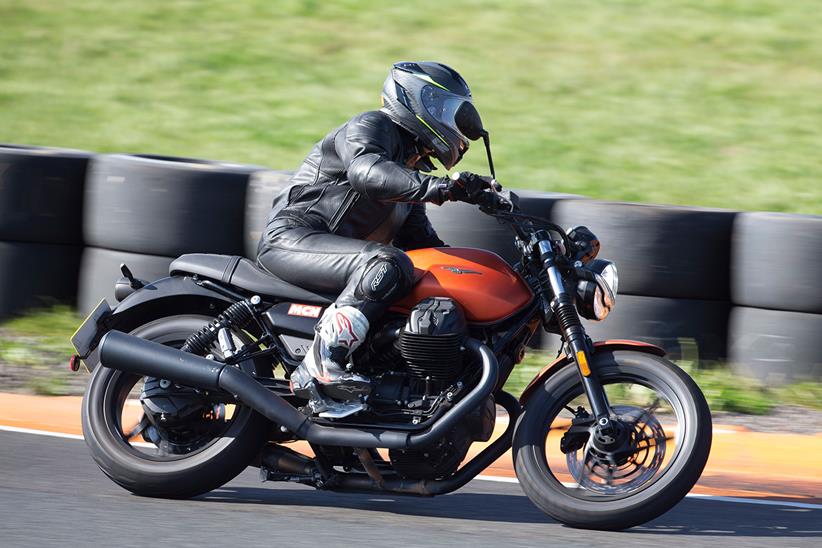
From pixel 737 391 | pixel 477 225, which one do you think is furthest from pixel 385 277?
pixel 737 391

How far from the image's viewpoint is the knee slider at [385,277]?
15.8 ft

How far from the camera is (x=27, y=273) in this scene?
8211 mm

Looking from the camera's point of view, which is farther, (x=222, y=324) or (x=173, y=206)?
(x=173, y=206)

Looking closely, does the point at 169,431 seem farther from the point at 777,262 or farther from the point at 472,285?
the point at 777,262

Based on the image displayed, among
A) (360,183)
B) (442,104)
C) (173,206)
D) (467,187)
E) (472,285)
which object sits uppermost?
(442,104)

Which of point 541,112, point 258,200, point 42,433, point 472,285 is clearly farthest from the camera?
point 541,112

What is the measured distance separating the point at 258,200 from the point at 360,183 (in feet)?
9.51

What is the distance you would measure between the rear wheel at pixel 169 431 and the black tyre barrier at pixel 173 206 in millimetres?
2547

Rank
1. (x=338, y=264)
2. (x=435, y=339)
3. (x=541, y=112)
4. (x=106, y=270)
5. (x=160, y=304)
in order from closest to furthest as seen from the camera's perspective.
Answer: (x=435, y=339) < (x=338, y=264) < (x=160, y=304) < (x=106, y=270) < (x=541, y=112)

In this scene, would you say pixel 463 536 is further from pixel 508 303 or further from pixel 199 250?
pixel 199 250

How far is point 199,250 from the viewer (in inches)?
309

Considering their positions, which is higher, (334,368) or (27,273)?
(334,368)

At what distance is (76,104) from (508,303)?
9611mm

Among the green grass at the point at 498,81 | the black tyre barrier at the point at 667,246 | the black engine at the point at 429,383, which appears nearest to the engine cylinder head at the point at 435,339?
the black engine at the point at 429,383
